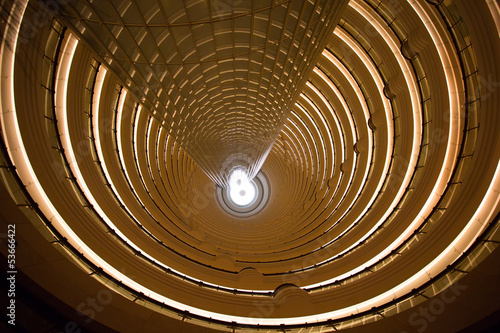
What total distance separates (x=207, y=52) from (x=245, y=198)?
25711 millimetres

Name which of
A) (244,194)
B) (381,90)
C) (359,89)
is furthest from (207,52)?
(244,194)

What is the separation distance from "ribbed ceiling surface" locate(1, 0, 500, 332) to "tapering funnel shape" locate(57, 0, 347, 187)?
7.7 inches

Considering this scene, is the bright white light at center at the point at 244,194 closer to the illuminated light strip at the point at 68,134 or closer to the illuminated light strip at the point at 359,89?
the illuminated light strip at the point at 359,89

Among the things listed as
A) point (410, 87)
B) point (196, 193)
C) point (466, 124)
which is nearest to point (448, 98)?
point (466, 124)

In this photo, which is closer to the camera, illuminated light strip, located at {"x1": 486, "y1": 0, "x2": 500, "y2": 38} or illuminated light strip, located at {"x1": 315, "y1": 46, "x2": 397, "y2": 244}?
illuminated light strip, located at {"x1": 486, "y1": 0, "x2": 500, "y2": 38}

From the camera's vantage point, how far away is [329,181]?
60.3 feet

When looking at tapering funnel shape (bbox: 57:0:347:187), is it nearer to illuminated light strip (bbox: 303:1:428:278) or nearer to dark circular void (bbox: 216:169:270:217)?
illuminated light strip (bbox: 303:1:428:278)

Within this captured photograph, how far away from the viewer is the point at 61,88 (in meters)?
8.16

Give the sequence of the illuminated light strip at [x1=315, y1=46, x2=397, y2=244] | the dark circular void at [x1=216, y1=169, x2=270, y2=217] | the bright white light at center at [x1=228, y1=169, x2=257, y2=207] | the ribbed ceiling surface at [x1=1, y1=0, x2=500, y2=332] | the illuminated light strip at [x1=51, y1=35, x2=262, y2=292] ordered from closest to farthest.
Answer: the ribbed ceiling surface at [x1=1, y1=0, x2=500, y2=332] → the illuminated light strip at [x1=51, y1=35, x2=262, y2=292] → the illuminated light strip at [x1=315, y1=46, x2=397, y2=244] → the dark circular void at [x1=216, y1=169, x2=270, y2=217] → the bright white light at center at [x1=228, y1=169, x2=257, y2=207]

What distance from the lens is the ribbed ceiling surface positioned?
706 cm

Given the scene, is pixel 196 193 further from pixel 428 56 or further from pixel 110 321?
pixel 428 56

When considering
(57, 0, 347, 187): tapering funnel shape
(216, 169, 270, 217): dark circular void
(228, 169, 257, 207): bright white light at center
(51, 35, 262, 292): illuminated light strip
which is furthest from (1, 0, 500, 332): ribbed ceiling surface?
(228, 169, 257, 207): bright white light at center

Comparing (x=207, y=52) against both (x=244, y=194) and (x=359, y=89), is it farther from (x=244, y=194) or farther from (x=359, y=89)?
(x=244, y=194)

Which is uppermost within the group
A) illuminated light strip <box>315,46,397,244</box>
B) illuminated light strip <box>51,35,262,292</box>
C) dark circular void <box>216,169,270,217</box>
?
dark circular void <box>216,169,270,217</box>
